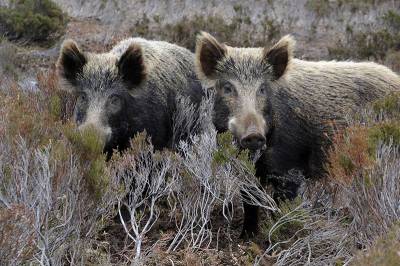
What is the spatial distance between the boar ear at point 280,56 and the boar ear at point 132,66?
1.36m

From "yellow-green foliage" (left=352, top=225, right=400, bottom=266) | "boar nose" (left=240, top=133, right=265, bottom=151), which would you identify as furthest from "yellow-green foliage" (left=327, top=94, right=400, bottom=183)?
"yellow-green foliage" (left=352, top=225, right=400, bottom=266)

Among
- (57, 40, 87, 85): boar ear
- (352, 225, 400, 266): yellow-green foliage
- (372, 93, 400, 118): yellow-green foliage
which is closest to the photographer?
(352, 225, 400, 266): yellow-green foliage

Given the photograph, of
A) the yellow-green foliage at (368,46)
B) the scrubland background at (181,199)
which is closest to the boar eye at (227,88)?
the scrubland background at (181,199)

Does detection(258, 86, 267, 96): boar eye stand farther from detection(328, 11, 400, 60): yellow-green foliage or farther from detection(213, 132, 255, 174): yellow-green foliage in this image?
detection(328, 11, 400, 60): yellow-green foliage

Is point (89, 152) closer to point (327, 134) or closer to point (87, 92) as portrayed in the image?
point (87, 92)

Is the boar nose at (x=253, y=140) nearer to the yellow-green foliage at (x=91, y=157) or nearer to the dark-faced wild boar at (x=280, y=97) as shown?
the dark-faced wild boar at (x=280, y=97)

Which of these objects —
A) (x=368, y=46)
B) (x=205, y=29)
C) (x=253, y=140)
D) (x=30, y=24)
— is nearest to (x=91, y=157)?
(x=253, y=140)

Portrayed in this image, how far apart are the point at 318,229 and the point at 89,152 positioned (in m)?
1.89

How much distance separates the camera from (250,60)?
5.88 meters

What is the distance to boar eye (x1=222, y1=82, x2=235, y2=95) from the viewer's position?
571cm

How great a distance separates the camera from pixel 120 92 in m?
6.40

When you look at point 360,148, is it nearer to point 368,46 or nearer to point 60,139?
point 60,139

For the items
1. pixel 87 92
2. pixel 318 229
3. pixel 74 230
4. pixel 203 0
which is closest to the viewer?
pixel 74 230

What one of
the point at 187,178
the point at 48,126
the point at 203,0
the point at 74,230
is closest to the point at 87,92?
the point at 48,126
